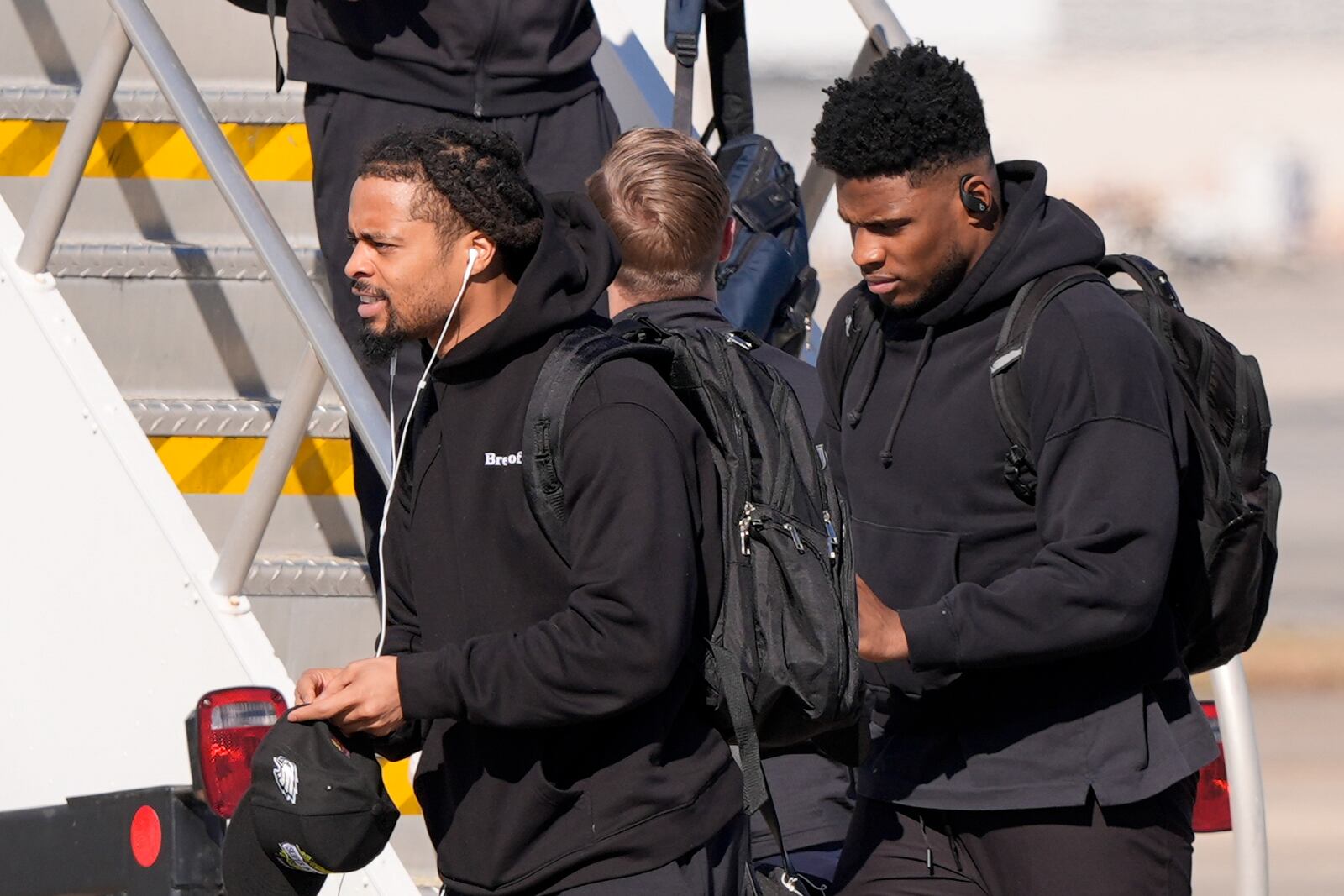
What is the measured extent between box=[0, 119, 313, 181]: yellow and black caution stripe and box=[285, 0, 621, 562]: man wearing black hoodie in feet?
1.59

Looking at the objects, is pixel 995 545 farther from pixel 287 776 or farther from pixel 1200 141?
pixel 1200 141

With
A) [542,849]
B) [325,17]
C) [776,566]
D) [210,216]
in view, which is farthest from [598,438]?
[210,216]

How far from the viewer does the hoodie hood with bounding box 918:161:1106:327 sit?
2.60 m

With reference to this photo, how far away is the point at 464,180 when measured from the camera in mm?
2387

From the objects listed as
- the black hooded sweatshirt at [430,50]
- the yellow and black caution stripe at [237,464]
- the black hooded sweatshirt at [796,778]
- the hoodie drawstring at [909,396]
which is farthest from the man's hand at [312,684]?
the black hooded sweatshirt at [430,50]

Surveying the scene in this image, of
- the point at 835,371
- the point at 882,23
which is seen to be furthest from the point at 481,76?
the point at 835,371

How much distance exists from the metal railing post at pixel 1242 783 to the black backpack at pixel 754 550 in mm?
1002

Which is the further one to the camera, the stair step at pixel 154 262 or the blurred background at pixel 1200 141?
the blurred background at pixel 1200 141

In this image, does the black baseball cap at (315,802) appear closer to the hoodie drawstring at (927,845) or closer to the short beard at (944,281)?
the hoodie drawstring at (927,845)

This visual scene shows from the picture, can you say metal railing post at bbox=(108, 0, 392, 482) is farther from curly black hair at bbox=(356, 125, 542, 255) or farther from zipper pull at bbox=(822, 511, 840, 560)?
zipper pull at bbox=(822, 511, 840, 560)

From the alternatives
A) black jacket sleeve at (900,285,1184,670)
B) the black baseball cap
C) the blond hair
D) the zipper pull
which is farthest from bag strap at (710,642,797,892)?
the blond hair

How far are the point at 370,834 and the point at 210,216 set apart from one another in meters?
2.47

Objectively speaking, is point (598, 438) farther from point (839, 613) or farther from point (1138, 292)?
point (1138, 292)

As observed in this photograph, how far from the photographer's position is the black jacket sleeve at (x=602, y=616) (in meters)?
2.18
